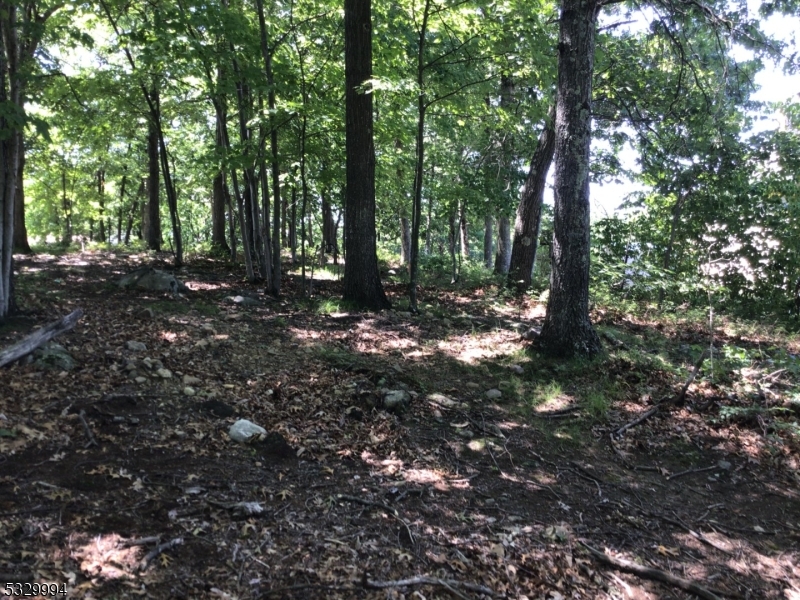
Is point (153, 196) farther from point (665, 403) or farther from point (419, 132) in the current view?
point (665, 403)

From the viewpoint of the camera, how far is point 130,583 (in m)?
2.33

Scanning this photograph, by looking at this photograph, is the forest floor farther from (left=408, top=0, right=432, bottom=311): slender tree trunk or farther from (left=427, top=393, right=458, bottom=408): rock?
(left=408, top=0, right=432, bottom=311): slender tree trunk

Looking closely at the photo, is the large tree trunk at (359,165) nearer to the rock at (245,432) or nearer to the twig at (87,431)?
the rock at (245,432)

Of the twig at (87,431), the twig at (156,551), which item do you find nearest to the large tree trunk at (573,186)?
the twig at (156,551)

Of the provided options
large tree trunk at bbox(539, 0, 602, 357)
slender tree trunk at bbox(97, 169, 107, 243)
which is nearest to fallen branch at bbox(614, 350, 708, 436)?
large tree trunk at bbox(539, 0, 602, 357)

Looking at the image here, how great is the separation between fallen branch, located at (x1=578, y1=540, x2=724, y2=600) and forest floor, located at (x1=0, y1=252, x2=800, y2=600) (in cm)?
2

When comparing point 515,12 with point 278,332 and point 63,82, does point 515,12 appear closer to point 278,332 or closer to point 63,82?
point 278,332

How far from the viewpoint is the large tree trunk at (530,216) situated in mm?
11367

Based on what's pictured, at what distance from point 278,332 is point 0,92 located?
13.4 ft

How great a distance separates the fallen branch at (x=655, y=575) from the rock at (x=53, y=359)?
4852 mm

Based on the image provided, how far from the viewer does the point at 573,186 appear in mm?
6277

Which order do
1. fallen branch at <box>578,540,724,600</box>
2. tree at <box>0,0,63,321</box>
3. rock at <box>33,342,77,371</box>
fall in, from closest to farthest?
fallen branch at <box>578,540,724,600</box> < rock at <box>33,342,77,371</box> < tree at <box>0,0,63,321</box>

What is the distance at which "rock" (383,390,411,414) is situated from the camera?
16.4 feet

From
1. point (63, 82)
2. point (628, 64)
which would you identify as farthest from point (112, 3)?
point (628, 64)
